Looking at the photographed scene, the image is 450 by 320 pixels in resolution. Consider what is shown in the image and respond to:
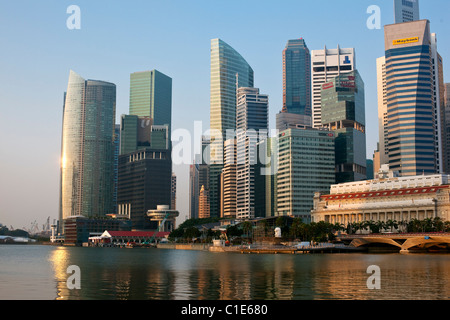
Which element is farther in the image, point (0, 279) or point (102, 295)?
point (0, 279)

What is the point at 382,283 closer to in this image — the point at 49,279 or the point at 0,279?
the point at 49,279

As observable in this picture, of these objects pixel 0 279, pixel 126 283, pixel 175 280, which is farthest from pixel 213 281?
pixel 0 279

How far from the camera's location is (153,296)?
65.1 metres

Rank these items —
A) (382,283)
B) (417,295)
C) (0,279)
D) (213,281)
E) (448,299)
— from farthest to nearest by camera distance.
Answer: (0,279), (213,281), (382,283), (417,295), (448,299)

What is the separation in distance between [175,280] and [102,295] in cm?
2205

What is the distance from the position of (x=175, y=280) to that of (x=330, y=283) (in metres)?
24.2

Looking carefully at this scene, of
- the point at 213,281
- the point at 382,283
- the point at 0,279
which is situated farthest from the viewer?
the point at 0,279
